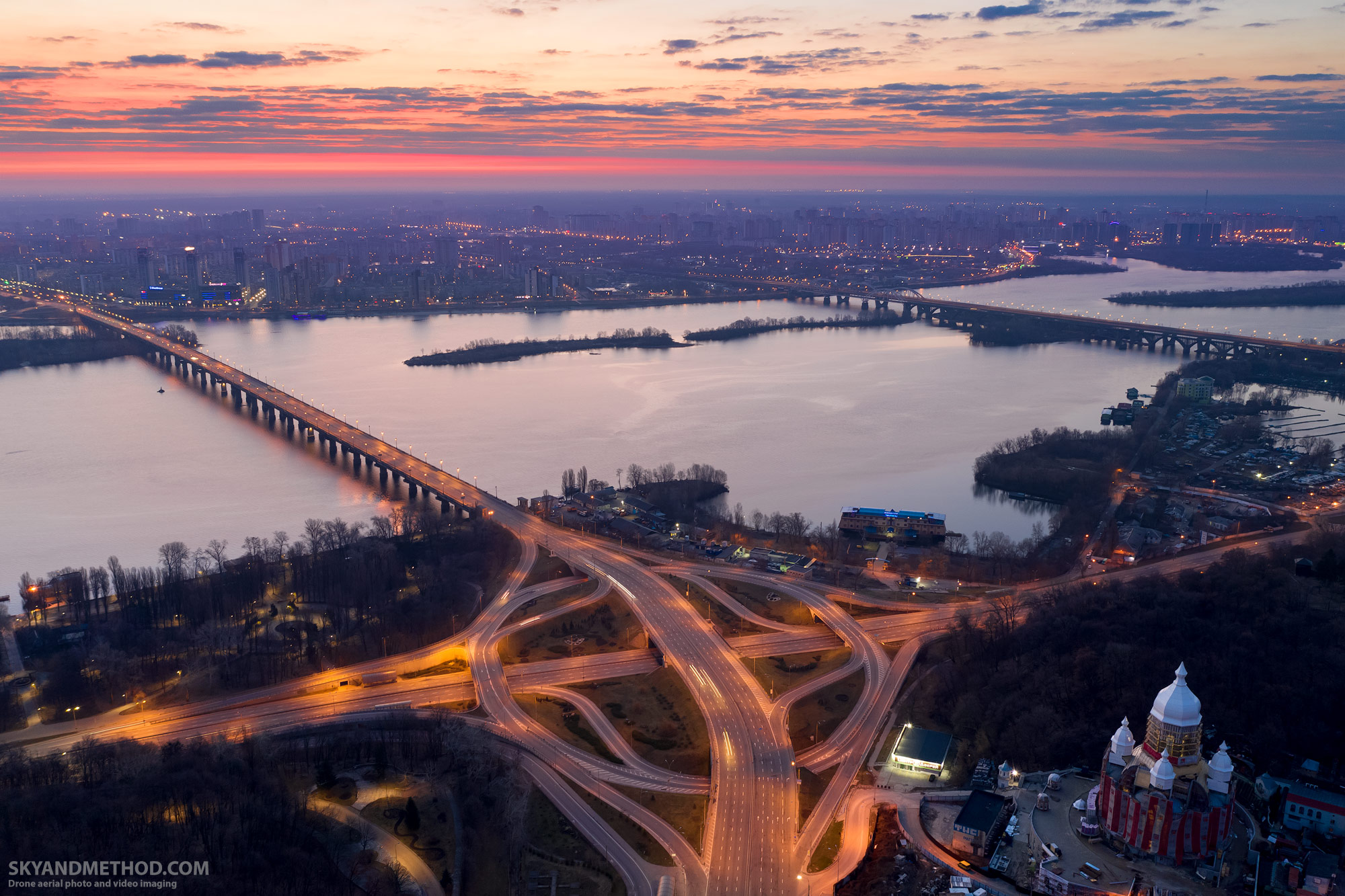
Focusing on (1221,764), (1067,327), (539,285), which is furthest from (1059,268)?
(1221,764)

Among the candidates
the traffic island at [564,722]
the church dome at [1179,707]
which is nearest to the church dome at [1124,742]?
the church dome at [1179,707]

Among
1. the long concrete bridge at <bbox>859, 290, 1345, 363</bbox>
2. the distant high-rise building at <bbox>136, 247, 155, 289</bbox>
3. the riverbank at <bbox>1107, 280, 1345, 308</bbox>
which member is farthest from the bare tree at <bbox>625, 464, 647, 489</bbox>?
the distant high-rise building at <bbox>136, 247, 155, 289</bbox>

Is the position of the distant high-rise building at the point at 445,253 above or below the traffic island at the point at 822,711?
above

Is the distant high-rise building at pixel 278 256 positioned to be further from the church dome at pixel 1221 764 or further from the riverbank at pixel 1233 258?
the church dome at pixel 1221 764

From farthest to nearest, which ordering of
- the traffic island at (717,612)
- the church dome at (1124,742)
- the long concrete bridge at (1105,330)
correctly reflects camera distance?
1. the long concrete bridge at (1105,330)
2. the traffic island at (717,612)
3. the church dome at (1124,742)

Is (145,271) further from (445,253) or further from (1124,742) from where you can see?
(1124,742)

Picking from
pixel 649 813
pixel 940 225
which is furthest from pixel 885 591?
pixel 940 225
